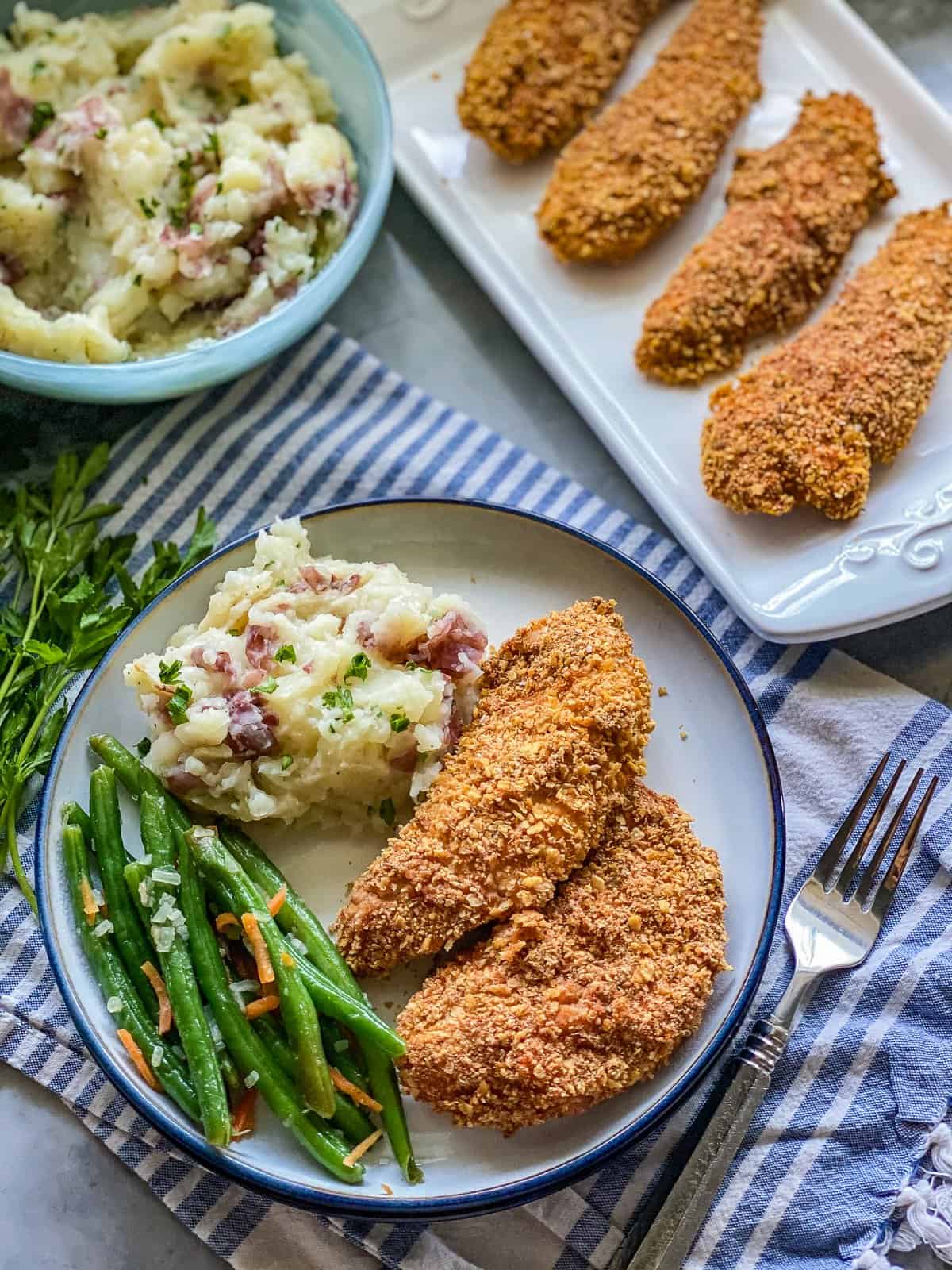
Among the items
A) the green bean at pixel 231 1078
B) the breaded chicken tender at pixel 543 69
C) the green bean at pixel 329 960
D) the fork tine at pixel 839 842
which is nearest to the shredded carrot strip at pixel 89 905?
the green bean at pixel 329 960

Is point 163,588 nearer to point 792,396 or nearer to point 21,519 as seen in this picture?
point 21,519

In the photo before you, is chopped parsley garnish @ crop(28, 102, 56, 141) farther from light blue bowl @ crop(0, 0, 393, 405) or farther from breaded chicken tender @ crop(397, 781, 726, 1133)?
breaded chicken tender @ crop(397, 781, 726, 1133)

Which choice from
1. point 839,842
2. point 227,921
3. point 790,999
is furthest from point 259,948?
point 839,842

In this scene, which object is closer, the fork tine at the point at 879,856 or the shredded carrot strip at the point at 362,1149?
the shredded carrot strip at the point at 362,1149

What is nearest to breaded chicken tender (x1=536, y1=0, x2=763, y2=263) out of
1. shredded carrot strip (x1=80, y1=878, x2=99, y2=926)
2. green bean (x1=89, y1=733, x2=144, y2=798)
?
green bean (x1=89, y1=733, x2=144, y2=798)

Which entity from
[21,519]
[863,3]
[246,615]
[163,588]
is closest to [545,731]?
[246,615]

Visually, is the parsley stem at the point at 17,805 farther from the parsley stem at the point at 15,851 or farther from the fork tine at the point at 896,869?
the fork tine at the point at 896,869

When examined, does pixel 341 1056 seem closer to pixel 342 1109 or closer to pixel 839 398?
pixel 342 1109
